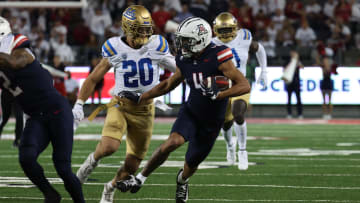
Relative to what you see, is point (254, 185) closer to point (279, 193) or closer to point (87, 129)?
point (279, 193)

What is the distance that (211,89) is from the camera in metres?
5.91

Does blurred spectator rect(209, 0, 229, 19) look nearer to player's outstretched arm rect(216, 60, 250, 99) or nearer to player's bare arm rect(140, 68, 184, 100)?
player's bare arm rect(140, 68, 184, 100)

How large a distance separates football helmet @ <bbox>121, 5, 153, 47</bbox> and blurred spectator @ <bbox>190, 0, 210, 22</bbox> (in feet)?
43.0

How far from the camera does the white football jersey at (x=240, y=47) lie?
9.79 metres

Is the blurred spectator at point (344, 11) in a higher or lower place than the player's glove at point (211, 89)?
lower

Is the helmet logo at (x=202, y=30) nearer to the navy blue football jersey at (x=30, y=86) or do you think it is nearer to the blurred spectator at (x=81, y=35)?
the navy blue football jersey at (x=30, y=86)

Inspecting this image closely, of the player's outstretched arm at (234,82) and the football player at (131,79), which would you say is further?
the football player at (131,79)

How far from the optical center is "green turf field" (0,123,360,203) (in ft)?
22.5

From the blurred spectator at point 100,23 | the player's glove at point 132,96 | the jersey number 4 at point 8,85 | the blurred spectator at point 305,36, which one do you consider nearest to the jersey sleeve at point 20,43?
the jersey number 4 at point 8,85

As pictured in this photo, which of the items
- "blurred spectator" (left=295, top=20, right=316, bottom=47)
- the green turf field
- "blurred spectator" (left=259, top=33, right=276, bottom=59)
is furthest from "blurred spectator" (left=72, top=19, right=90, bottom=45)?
the green turf field

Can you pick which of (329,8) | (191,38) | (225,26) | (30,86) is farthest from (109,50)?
(329,8)

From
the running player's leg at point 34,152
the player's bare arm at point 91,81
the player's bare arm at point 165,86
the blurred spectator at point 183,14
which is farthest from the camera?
the blurred spectator at point 183,14

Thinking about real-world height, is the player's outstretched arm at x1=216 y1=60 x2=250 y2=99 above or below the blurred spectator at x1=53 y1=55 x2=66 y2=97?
above

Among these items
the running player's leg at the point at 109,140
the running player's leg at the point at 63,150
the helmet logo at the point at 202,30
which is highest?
the helmet logo at the point at 202,30
